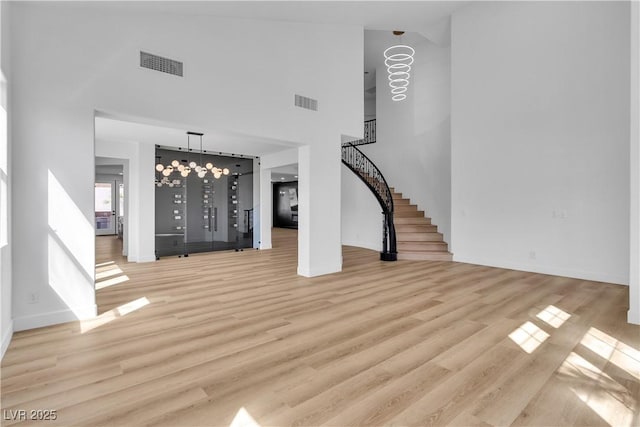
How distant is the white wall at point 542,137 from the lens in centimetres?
567

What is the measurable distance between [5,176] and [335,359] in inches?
148

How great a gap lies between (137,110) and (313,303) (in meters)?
3.47

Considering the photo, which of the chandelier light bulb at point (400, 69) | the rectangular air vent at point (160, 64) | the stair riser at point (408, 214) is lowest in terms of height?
the stair riser at point (408, 214)

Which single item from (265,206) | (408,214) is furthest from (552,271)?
(265,206)

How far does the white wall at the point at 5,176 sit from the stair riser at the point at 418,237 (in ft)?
25.7

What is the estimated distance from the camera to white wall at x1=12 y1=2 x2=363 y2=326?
352 cm

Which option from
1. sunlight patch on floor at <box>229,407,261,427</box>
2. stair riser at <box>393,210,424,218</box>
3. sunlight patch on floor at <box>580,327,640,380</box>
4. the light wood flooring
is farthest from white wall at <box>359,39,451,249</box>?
sunlight patch on floor at <box>229,407,261,427</box>

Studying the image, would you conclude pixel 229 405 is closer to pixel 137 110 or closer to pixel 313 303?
pixel 313 303

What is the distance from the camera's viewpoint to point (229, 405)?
7.04ft

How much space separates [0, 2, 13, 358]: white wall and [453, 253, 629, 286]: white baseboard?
7.98 m

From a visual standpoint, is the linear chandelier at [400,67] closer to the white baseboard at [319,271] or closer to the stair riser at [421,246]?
the stair riser at [421,246]

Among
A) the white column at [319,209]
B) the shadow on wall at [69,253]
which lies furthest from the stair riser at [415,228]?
the shadow on wall at [69,253]

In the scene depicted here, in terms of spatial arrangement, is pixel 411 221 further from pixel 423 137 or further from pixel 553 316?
pixel 553 316

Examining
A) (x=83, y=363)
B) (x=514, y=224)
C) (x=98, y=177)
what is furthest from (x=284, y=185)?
(x=83, y=363)
